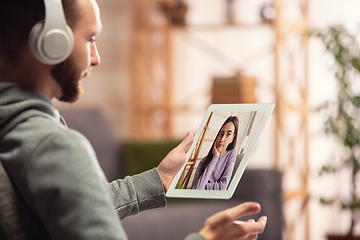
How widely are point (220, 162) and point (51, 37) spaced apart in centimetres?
28

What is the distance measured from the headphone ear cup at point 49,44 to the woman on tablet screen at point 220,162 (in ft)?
0.80

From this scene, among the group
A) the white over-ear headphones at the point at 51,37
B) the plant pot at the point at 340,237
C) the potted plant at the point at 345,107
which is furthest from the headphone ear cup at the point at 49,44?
the plant pot at the point at 340,237

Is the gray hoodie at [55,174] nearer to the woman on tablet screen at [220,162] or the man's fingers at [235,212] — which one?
the man's fingers at [235,212]

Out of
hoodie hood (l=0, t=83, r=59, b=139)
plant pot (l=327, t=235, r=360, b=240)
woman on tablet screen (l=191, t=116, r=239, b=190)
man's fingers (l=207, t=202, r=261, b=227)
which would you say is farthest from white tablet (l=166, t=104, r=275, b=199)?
plant pot (l=327, t=235, r=360, b=240)

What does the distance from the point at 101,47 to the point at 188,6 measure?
688 millimetres

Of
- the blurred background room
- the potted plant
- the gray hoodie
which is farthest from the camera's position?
the blurred background room

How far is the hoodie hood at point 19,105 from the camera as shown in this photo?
472 millimetres

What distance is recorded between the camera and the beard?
52 cm

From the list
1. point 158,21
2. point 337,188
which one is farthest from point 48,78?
point 158,21

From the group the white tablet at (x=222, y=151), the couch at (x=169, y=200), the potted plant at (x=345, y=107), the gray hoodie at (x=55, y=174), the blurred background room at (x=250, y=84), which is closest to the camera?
the gray hoodie at (x=55, y=174)

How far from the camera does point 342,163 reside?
2275 millimetres

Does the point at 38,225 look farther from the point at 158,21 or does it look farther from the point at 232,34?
the point at 158,21

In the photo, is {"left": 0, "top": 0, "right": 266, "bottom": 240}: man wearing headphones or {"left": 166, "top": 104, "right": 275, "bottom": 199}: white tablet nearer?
{"left": 0, "top": 0, "right": 266, "bottom": 240}: man wearing headphones

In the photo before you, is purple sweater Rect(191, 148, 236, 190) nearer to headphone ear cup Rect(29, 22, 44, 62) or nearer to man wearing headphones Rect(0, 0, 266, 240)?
man wearing headphones Rect(0, 0, 266, 240)
